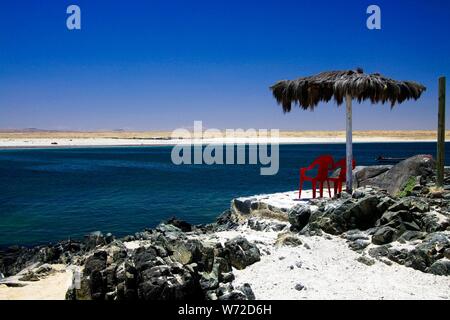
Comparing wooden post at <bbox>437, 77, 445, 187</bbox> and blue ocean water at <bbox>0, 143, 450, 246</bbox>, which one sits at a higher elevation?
wooden post at <bbox>437, 77, 445, 187</bbox>

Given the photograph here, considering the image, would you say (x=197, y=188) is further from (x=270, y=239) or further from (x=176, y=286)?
(x=176, y=286)

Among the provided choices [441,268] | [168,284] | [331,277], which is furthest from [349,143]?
[168,284]

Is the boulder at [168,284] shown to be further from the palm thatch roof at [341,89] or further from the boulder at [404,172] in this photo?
the boulder at [404,172]

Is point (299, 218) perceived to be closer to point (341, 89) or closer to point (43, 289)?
point (341, 89)

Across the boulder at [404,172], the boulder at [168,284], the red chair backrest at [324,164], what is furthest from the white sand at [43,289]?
the boulder at [404,172]

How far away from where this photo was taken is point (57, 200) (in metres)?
24.9

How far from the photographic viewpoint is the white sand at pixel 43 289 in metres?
8.28

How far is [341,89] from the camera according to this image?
1105 cm

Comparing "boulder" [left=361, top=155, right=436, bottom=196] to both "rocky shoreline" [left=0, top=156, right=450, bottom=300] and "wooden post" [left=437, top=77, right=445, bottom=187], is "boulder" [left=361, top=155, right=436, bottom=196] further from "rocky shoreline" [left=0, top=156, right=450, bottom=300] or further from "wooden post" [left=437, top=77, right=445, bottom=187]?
"wooden post" [left=437, top=77, right=445, bottom=187]

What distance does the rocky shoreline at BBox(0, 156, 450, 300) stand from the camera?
6.68m

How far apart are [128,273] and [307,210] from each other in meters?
4.81

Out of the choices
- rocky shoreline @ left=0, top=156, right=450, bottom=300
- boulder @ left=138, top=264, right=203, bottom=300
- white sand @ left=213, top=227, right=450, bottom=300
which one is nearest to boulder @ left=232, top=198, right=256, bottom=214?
rocky shoreline @ left=0, top=156, right=450, bottom=300

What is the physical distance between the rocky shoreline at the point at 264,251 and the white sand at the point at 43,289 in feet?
0.88

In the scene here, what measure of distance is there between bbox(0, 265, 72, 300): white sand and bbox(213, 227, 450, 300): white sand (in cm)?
354
